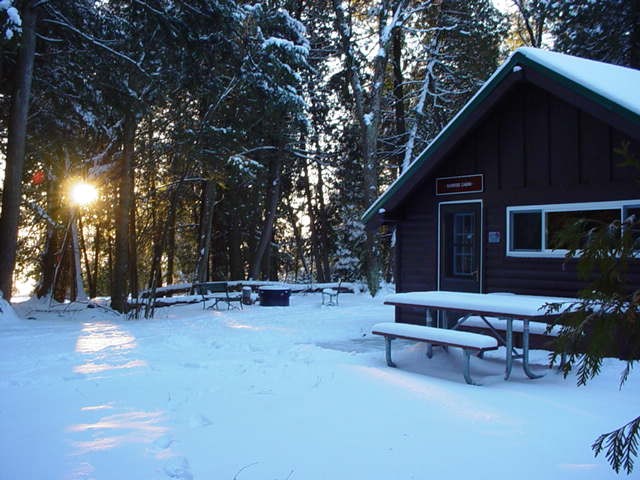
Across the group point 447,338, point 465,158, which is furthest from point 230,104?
point 447,338

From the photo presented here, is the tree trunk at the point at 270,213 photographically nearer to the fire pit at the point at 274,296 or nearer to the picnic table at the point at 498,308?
the fire pit at the point at 274,296

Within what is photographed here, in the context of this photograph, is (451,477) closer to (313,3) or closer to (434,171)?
(434,171)

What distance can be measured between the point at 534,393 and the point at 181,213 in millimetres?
25757

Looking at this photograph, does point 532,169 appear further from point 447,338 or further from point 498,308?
point 447,338

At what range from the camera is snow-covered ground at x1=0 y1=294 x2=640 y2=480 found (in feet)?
13.3

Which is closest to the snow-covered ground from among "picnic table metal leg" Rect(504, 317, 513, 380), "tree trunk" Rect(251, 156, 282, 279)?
"picnic table metal leg" Rect(504, 317, 513, 380)

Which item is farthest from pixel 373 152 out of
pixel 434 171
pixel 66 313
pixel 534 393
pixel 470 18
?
pixel 534 393

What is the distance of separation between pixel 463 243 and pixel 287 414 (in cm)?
674

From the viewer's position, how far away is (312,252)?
32.7 m

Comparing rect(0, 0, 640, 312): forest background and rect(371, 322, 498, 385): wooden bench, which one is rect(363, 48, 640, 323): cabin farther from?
rect(0, 0, 640, 312): forest background

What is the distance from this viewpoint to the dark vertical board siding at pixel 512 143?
32.4 feet

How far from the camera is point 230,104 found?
18906mm

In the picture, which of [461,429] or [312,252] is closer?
[461,429]

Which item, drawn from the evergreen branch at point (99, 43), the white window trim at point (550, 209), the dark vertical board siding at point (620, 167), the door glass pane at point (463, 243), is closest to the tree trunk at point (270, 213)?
the evergreen branch at point (99, 43)
